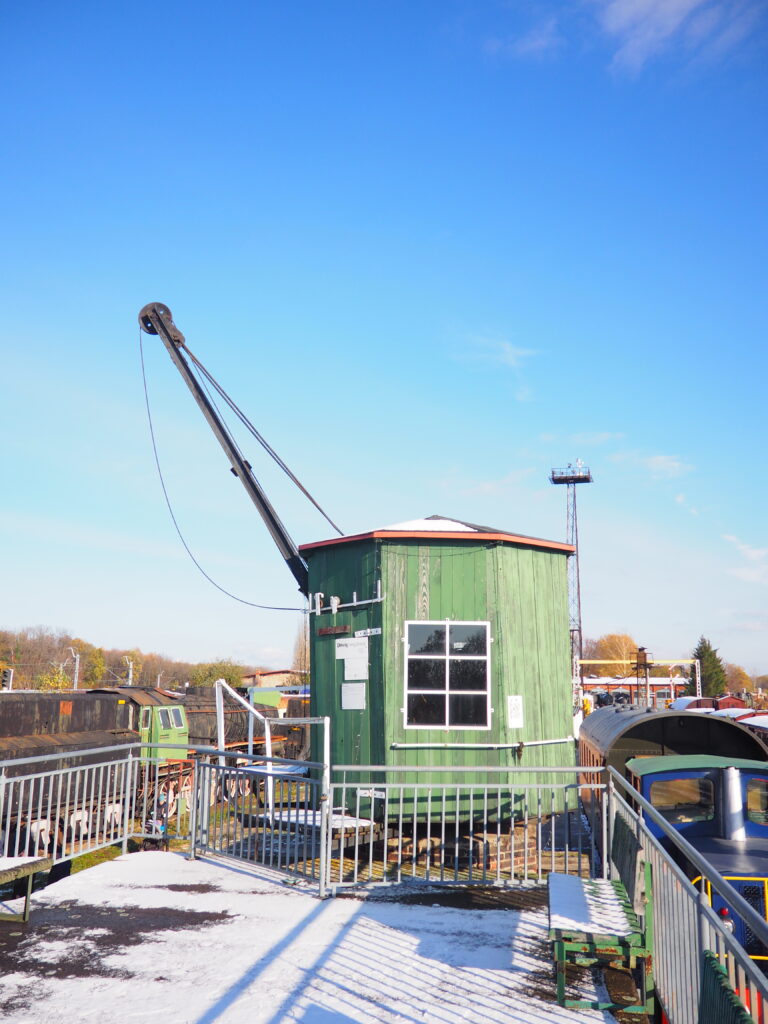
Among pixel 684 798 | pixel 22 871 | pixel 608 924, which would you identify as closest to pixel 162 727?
pixel 684 798

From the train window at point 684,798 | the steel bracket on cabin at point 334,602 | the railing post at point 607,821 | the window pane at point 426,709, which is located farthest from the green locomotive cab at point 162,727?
the railing post at point 607,821

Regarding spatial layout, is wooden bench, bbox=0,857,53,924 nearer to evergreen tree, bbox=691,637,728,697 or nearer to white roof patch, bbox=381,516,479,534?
white roof patch, bbox=381,516,479,534

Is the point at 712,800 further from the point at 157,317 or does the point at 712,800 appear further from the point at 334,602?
the point at 157,317

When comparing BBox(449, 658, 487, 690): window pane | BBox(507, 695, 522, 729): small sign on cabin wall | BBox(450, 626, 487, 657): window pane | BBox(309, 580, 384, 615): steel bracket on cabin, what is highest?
BBox(309, 580, 384, 615): steel bracket on cabin

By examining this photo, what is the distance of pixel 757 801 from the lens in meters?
8.97

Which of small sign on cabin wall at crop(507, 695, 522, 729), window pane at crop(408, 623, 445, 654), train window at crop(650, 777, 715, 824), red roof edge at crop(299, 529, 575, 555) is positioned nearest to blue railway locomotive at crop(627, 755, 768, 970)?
train window at crop(650, 777, 715, 824)

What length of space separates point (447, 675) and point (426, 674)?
0.27 m

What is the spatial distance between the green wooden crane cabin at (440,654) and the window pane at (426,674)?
0.01 m

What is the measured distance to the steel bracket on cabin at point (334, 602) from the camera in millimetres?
10812

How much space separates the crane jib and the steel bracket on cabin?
2.23 metres

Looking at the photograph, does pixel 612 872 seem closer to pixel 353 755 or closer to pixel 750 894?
pixel 750 894

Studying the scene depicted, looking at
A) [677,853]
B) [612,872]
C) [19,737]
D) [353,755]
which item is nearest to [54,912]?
[353,755]

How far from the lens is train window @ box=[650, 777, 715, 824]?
359 inches

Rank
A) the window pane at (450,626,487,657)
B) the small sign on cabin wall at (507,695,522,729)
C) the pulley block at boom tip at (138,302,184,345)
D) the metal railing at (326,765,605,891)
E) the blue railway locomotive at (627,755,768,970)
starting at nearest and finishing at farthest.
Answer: the blue railway locomotive at (627,755,768,970) → the metal railing at (326,765,605,891) → the small sign on cabin wall at (507,695,522,729) → the window pane at (450,626,487,657) → the pulley block at boom tip at (138,302,184,345)
